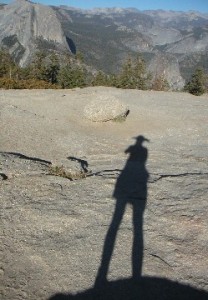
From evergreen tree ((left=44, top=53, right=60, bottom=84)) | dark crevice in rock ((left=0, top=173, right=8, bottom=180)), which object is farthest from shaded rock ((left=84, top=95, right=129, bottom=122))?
evergreen tree ((left=44, top=53, right=60, bottom=84))

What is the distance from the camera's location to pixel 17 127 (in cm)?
2086

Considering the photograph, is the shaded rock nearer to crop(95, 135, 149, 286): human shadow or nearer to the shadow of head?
crop(95, 135, 149, 286): human shadow

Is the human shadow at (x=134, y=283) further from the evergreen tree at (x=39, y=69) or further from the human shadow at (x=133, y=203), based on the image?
the evergreen tree at (x=39, y=69)

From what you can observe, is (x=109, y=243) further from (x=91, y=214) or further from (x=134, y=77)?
(x=134, y=77)

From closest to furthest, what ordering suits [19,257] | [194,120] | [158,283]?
[158,283]
[19,257]
[194,120]

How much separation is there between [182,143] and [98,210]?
1007 centimetres

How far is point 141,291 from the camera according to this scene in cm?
836

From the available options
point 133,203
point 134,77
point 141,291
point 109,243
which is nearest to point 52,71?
point 134,77

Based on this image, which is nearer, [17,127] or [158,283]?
[158,283]

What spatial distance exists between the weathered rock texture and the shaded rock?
1.38 meters

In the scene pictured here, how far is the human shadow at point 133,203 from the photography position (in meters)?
9.29

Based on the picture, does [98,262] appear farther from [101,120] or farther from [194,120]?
[194,120]

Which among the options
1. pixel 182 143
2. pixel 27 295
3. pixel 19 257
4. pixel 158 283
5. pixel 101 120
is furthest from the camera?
pixel 101 120

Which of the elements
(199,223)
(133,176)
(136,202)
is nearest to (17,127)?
(133,176)
